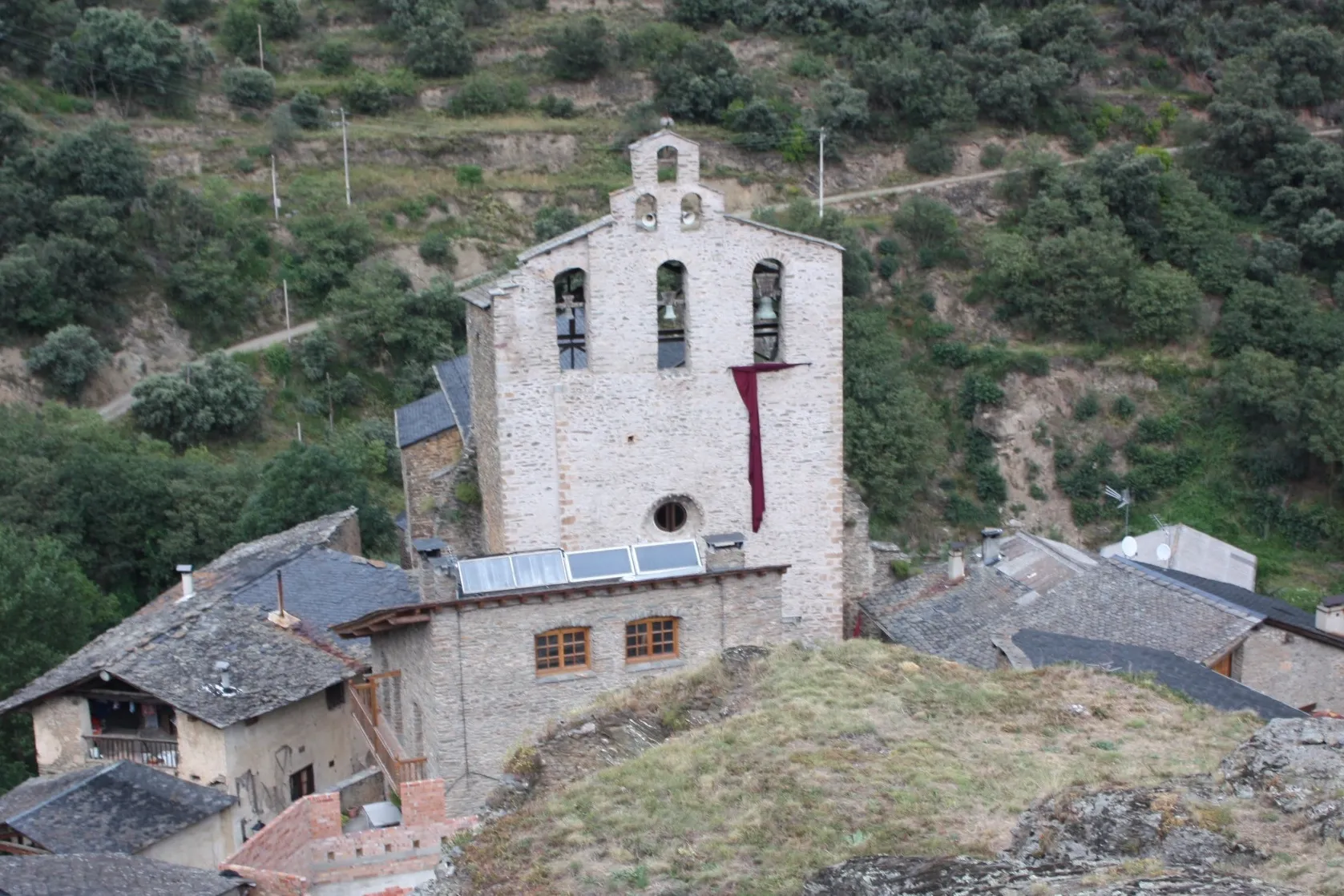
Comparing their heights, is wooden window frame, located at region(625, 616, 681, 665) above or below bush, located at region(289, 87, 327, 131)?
below

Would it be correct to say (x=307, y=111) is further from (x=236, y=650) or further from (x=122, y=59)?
(x=236, y=650)

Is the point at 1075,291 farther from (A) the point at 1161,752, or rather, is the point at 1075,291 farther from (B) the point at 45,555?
(A) the point at 1161,752

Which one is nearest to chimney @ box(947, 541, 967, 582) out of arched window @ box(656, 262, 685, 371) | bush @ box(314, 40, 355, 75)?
arched window @ box(656, 262, 685, 371)

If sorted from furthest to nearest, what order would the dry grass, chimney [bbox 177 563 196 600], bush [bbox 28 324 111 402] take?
bush [bbox 28 324 111 402] → chimney [bbox 177 563 196 600] → the dry grass

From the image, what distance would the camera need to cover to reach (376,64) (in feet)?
221

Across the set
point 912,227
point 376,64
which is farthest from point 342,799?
point 376,64

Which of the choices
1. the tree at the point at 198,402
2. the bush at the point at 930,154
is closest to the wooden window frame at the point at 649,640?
the tree at the point at 198,402

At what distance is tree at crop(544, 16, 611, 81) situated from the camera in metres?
67.1

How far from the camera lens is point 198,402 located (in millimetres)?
50688

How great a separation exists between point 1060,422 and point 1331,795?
150 feet

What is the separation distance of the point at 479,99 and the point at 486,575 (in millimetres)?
46429

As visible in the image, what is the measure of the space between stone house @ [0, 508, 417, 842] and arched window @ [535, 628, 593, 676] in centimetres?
514

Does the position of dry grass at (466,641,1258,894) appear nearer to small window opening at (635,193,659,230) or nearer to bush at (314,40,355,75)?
small window opening at (635,193,659,230)

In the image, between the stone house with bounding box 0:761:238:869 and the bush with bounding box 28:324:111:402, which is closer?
the stone house with bounding box 0:761:238:869
